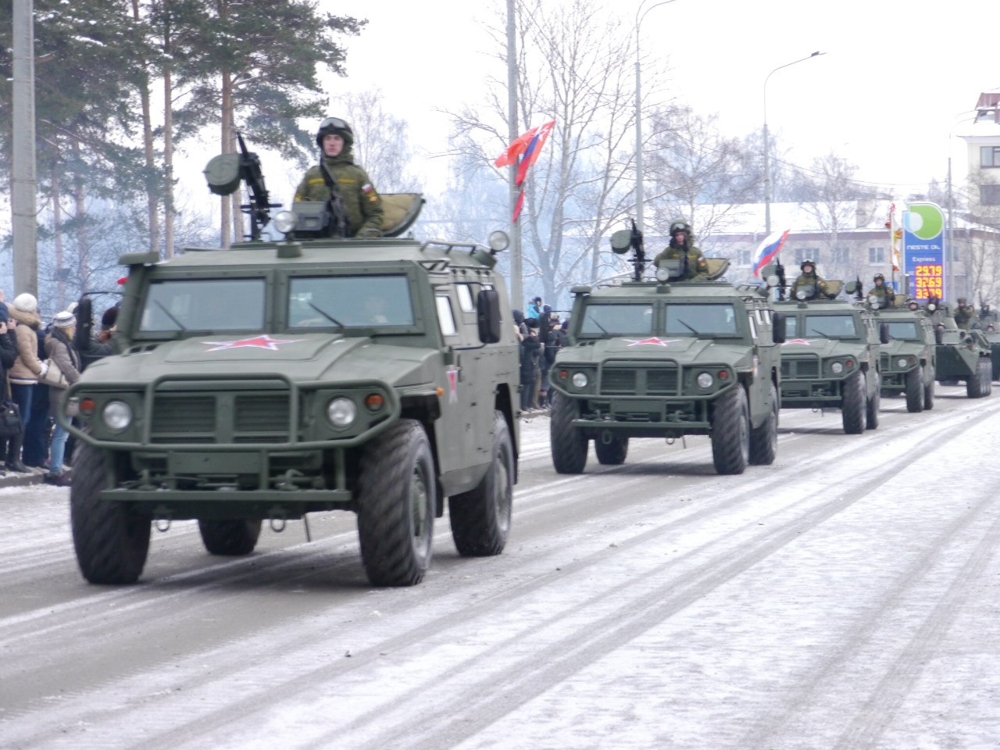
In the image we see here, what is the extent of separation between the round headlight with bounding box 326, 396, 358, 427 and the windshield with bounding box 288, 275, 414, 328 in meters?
1.10

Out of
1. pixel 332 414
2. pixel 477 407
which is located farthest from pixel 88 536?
pixel 477 407

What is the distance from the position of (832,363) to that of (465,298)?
13717mm

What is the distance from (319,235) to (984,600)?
14.9 feet

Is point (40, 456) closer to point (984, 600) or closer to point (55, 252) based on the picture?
point (984, 600)

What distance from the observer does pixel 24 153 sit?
1694 centimetres

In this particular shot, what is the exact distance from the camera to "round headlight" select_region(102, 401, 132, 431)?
8.94 meters

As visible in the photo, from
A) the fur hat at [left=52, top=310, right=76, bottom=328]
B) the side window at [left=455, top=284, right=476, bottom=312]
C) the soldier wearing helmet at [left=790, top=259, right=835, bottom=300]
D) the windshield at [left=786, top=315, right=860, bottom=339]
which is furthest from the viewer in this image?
the soldier wearing helmet at [left=790, top=259, right=835, bottom=300]

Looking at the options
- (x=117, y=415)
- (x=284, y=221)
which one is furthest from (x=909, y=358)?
(x=117, y=415)

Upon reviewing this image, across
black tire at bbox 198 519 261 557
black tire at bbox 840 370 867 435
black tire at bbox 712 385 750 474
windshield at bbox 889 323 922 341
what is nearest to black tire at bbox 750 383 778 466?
black tire at bbox 712 385 750 474

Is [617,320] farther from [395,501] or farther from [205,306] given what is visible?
[395,501]

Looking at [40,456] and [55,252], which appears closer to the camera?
[40,456]

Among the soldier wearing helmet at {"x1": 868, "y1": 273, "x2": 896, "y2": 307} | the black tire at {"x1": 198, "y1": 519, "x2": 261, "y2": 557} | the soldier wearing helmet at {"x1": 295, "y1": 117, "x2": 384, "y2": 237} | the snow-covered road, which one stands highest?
the soldier wearing helmet at {"x1": 295, "y1": 117, "x2": 384, "y2": 237}

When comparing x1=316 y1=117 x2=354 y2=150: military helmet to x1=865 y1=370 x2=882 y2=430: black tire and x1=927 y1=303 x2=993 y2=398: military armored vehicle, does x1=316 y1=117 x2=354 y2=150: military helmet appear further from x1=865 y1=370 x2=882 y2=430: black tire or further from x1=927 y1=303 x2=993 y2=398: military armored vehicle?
x1=927 y1=303 x2=993 y2=398: military armored vehicle

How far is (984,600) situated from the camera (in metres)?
8.89
